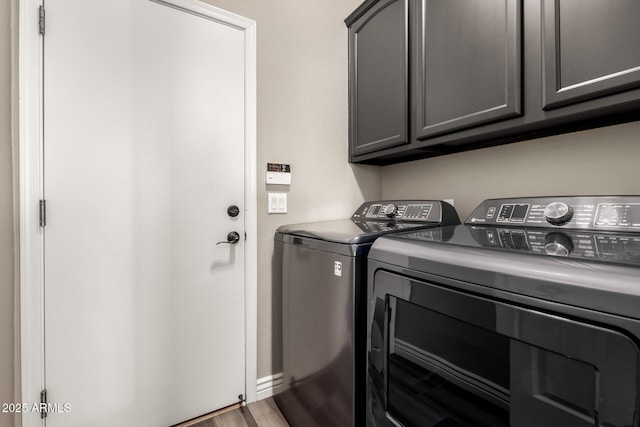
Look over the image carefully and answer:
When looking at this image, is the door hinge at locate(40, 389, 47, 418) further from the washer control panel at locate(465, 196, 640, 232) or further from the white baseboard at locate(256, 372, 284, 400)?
the washer control panel at locate(465, 196, 640, 232)

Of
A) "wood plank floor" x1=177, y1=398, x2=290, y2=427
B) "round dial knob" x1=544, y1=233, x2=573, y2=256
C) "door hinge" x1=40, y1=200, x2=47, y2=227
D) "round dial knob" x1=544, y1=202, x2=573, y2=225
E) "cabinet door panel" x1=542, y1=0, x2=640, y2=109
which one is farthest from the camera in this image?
"wood plank floor" x1=177, y1=398, x2=290, y2=427

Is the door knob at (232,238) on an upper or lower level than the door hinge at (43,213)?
lower

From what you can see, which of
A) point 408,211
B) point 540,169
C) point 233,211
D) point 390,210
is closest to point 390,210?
point 390,210

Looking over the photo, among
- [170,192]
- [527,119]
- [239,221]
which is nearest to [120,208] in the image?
[170,192]

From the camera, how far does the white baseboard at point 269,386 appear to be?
1625 mm

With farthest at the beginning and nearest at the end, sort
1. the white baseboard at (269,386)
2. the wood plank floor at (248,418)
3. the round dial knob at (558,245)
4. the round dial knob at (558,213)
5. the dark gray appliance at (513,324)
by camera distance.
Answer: the white baseboard at (269,386)
the wood plank floor at (248,418)
the round dial knob at (558,213)
the round dial knob at (558,245)
the dark gray appliance at (513,324)

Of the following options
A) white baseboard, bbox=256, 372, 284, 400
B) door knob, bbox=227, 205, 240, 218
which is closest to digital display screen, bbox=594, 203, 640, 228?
door knob, bbox=227, 205, 240, 218

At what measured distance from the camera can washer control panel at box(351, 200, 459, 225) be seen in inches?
57.3

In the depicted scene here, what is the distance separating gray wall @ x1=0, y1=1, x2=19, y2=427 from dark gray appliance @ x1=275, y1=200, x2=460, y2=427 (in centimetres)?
110

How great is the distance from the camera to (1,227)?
3.61ft

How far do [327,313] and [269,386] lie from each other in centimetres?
85

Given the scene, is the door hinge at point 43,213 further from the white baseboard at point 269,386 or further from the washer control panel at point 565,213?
the washer control panel at point 565,213

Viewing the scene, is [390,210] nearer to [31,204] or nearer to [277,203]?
[277,203]

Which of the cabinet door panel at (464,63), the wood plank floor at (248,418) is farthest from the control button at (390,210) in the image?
the wood plank floor at (248,418)
